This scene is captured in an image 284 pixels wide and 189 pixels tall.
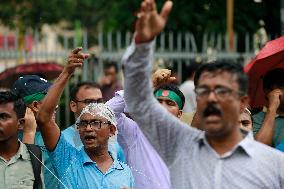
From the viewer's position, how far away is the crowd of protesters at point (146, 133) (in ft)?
15.7

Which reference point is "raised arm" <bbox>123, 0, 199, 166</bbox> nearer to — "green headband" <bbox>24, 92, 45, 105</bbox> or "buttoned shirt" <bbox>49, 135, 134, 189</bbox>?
"buttoned shirt" <bbox>49, 135, 134, 189</bbox>

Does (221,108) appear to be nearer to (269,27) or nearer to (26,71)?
(26,71)

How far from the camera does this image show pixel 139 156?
23.3 feet

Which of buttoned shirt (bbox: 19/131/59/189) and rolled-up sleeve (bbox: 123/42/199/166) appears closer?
rolled-up sleeve (bbox: 123/42/199/166)

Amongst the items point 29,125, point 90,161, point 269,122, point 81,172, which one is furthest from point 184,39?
point 81,172

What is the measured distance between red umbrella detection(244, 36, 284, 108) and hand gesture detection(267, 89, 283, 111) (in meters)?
0.69

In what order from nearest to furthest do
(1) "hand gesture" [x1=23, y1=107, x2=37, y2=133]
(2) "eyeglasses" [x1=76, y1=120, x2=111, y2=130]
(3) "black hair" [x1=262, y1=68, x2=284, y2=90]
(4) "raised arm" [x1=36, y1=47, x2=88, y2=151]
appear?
(4) "raised arm" [x1=36, y1=47, x2=88, y2=151] → (2) "eyeglasses" [x1=76, y1=120, x2=111, y2=130] → (1) "hand gesture" [x1=23, y1=107, x2=37, y2=133] → (3) "black hair" [x1=262, y1=68, x2=284, y2=90]

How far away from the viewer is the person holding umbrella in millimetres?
6684

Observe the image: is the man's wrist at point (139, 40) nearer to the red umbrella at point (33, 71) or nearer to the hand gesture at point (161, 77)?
the hand gesture at point (161, 77)

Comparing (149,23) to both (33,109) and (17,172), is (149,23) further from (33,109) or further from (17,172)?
(33,109)

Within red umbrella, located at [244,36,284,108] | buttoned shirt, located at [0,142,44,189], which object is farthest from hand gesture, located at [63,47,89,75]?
red umbrella, located at [244,36,284,108]

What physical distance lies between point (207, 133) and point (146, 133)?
1.06ft

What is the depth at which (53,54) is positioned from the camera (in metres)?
16.1

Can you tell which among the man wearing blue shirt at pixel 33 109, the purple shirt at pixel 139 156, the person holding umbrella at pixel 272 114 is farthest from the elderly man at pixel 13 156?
the person holding umbrella at pixel 272 114
